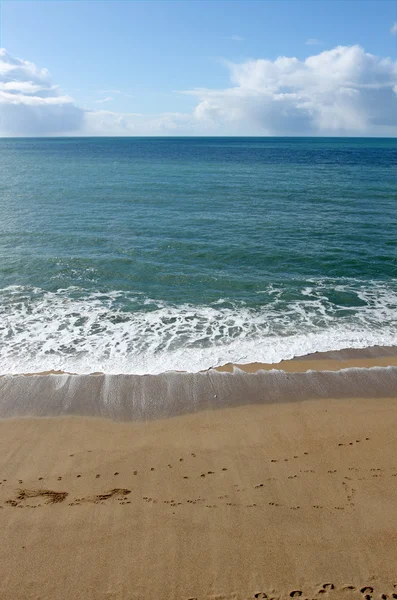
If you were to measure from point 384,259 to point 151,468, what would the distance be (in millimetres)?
22155

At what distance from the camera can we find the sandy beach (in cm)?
841

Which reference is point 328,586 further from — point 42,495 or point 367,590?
point 42,495

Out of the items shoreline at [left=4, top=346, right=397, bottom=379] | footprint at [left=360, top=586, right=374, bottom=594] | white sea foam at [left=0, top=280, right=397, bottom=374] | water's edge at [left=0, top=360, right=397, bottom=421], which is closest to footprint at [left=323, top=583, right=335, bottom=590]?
footprint at [left=360, top=586, right=374, bottom=594]

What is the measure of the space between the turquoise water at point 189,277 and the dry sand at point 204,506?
3.75m

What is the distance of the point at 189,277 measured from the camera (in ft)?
80.0

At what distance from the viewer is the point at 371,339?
18094mm

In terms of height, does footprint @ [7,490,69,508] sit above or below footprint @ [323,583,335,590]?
above

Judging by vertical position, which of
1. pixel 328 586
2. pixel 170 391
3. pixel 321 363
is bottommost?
pixel 328 586

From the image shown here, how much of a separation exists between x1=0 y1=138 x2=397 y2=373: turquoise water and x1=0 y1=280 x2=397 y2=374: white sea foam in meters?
0.08

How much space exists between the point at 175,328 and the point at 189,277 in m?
6.13

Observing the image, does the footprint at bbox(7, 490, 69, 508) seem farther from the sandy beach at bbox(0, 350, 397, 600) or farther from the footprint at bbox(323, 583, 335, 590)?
the footprint at bbox(323, 583, 335, 590)

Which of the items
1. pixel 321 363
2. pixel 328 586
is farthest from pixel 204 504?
pixel 321 363

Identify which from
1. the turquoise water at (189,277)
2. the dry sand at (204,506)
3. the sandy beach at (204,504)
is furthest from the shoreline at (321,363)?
the dry sand at (204,506)

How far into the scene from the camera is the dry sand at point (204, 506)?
841 centimetres
